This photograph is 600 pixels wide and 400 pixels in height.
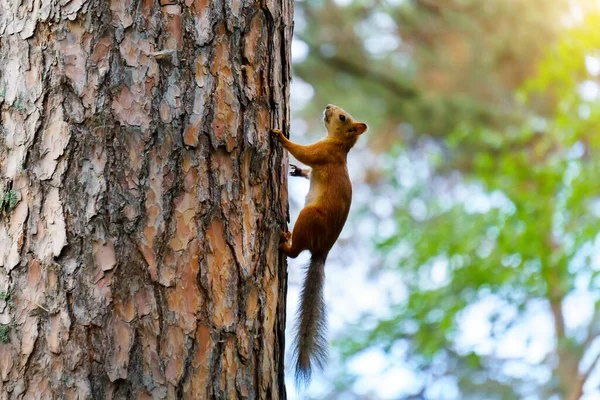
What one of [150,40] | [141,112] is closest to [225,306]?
[141,112]

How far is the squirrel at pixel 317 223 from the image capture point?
1989 millimetres

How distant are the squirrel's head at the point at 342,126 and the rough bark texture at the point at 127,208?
Answer: 4.55 ft

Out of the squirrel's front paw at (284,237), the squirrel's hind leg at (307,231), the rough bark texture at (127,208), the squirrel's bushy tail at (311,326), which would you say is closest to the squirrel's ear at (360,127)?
the squirrel's hind leg at (307,231)

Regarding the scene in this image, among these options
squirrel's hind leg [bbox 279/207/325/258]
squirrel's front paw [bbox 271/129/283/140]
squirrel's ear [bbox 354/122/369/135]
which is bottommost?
squirrel's front paw [bbox 271/129/283/140]

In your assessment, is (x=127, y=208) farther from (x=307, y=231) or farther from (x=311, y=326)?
(x=307, y=231)

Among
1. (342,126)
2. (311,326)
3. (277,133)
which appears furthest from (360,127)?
(277,133)

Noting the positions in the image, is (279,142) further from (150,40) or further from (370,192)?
(370,192)

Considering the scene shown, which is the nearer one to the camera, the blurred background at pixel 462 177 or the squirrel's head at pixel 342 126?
the squirrel's head at pixel 342 126

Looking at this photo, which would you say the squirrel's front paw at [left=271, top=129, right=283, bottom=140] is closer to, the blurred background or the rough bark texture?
the rough bark texture

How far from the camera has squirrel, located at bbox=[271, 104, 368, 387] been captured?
1.99 metres

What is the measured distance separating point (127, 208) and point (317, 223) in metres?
1.00

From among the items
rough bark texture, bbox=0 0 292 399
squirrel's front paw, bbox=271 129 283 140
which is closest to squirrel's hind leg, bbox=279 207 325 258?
squirrel's front paw, bbox=271 129 283 140

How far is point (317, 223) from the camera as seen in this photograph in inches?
92.0

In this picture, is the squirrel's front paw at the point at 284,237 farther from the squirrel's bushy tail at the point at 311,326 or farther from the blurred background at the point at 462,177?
the blurred background at the point at 462,177
